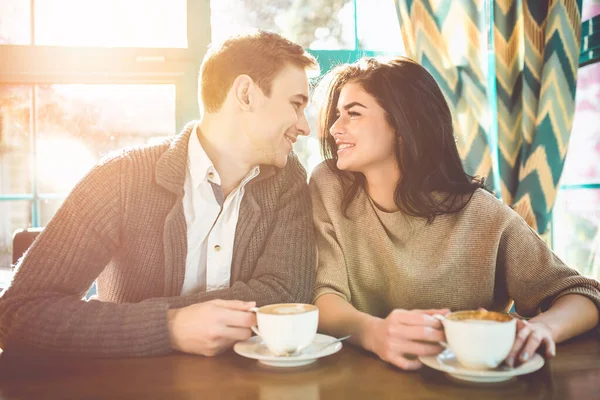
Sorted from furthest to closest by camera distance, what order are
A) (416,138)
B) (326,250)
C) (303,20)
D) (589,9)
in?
(303,20)
(589,9)
(416,138)
(326,250)

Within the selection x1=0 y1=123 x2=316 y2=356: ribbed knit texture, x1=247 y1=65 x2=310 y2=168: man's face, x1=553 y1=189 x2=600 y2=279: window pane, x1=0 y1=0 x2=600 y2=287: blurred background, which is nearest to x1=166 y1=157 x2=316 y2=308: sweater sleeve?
x1=0 y1=123 x2=316 y2=356: ribbed knit texture

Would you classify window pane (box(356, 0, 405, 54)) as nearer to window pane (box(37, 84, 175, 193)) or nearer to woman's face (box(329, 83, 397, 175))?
window pane (box(37, 84, 175, 193))

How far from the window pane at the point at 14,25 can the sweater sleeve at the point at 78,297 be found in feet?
4.70

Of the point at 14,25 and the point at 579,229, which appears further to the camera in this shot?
the point at 579,229

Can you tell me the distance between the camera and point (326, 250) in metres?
1.36

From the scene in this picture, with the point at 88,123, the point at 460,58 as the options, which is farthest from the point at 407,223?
the point at 88,123

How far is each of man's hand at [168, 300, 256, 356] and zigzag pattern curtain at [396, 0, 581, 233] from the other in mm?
1559

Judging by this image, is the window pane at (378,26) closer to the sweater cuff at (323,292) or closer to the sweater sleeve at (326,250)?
the sweater sleeve at (326,250)

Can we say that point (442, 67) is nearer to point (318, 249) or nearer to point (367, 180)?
point (367, 180)

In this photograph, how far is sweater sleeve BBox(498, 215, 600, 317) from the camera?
1.17 m

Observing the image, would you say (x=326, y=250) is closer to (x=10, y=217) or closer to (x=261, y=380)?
(x=261, y=380)

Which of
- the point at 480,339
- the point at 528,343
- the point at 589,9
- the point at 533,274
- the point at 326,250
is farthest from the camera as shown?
the point at 589,9

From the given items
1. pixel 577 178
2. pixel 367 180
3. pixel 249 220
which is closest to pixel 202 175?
pixel 249 220

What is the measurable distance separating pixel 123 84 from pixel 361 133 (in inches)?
53.7
